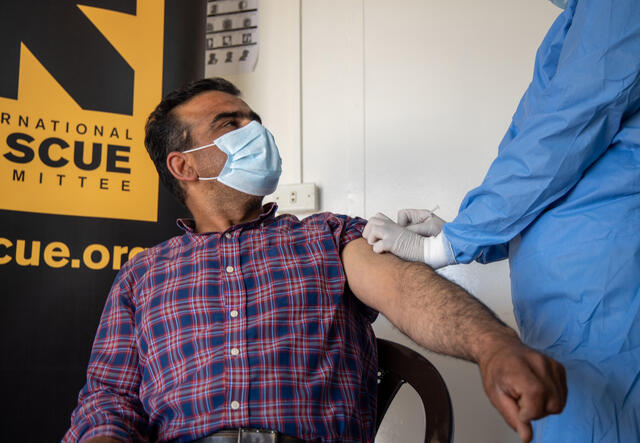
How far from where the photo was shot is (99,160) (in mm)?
1823

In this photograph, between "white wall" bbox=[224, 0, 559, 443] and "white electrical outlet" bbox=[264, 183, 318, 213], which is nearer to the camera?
"white wall" bbox=[224, 0, 559, 443]

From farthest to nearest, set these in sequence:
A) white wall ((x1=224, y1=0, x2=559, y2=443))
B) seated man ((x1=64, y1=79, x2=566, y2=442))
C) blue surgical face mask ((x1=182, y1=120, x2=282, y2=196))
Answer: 1. white wall ((x1=224, y1=0, x2=559, y2=443))
2. blue surgical face mask ((x1=182, y1=120, x2=282, y2=196))
3. seated man ((x1=64, y1=79, x2=566, y2=442))

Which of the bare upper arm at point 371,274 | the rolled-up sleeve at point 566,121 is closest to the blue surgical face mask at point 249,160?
the bare upper arm at point 371,274

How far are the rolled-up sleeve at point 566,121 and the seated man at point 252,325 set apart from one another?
152mm

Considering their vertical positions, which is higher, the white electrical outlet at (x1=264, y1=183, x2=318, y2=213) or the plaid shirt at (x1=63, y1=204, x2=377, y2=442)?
the white electrical outlet at (x1=264, y1=183, x2=318, y2=213)

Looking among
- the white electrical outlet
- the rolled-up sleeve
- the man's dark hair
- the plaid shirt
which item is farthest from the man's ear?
the rolled-up sleeve

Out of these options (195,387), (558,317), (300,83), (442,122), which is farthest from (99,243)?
(558,317)

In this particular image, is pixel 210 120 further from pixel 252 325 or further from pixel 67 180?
pixel 252 325

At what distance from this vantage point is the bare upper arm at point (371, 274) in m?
1.21

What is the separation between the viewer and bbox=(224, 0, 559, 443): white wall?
1927 mm

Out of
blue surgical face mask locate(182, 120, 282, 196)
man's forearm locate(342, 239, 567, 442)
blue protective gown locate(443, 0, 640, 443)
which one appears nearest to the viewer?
man's forearm locate(342, 239, 567, 442)

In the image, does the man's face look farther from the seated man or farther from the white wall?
the white wall

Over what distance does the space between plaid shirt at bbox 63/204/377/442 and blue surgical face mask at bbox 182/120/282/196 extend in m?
0.12

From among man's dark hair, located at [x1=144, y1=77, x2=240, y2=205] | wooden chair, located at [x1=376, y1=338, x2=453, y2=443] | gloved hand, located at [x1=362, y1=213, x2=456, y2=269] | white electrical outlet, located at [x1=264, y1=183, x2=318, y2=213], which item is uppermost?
man's dark hair, located at [x1=144, y1=77, x2=240, y2=205]
